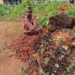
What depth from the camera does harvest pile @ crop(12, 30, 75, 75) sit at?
5828 millimetres

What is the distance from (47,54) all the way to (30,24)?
1.26 meters

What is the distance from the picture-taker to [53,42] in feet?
20.5

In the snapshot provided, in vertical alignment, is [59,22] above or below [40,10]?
above

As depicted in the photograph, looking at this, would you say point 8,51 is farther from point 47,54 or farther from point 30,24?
point 47,54

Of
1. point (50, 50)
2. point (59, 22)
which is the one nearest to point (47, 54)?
point (50, 50)

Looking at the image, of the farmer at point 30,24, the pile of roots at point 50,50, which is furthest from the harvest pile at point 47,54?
the farmer at point 30,24

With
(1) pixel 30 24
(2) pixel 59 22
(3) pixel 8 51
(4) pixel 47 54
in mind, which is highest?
(2) pixel 59 22

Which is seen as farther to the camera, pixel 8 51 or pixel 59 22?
pixel 8 51

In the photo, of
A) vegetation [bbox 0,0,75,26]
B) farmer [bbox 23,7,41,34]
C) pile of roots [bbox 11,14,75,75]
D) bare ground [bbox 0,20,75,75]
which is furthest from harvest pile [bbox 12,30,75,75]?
vegetation [bbox 0,0,75,26]

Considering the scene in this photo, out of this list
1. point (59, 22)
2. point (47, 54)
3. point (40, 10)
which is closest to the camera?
point (47, 54)

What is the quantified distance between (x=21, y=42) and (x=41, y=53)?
825 millimetres

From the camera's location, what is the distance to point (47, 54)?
596 centimetres

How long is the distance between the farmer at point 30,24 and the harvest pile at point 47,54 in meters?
0.27

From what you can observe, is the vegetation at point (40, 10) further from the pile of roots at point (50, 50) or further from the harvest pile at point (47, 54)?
the harvest pile at point (47, 54)
